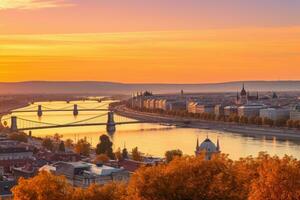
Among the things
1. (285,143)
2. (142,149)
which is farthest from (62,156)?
(285,143)

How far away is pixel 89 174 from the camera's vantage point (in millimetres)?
11375

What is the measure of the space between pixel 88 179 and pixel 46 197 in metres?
4.12

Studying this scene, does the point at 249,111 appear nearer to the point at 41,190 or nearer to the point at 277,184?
the point at 41,190

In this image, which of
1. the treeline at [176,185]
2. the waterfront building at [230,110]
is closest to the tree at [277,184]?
the treeline at [176,185]

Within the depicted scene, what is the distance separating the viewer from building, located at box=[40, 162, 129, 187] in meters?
11.3

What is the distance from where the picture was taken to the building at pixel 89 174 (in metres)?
11.3

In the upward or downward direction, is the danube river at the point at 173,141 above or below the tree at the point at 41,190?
below

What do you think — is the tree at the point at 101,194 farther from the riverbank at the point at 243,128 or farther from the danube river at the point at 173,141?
the riverbank at the point at 243,128

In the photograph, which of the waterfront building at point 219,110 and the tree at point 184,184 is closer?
the tree at point 184,184

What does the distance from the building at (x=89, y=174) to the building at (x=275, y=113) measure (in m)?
20.6

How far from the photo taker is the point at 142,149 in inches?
774

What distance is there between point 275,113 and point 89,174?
22.3 meters

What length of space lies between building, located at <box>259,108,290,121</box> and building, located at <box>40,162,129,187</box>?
67.7ft

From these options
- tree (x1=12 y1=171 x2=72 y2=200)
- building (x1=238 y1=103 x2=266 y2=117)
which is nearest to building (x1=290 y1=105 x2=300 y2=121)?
building (x1=238 y1=103 x2=266 y2=117)
